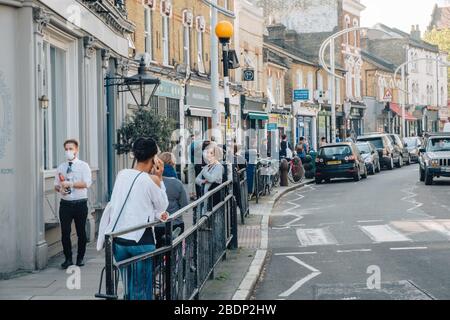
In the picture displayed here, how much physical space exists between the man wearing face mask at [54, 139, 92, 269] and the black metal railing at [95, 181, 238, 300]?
1973mm

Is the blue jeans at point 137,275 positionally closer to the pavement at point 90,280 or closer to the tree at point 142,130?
the pavement at point 90,280

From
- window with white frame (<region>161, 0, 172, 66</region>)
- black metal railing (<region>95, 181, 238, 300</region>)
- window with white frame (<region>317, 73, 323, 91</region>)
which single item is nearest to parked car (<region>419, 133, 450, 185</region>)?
window with white frame (<region>161, 0, 172, 66</region>)

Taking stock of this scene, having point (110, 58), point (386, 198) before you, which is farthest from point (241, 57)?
point (110, 58)

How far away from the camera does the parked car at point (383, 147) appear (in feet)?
136

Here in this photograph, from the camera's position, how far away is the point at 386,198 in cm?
2427

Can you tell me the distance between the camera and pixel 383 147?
4178cm

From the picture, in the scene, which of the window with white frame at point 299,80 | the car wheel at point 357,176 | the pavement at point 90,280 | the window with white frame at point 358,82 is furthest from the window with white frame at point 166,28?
the window with white frame at point 358,82

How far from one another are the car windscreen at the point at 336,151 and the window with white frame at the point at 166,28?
883cm

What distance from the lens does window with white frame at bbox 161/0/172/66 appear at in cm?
2694

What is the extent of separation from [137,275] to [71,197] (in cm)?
591

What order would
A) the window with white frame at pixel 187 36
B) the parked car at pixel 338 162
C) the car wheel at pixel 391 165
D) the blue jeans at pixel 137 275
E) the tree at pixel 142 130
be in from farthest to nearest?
the car wheel at pixel 391 165
the parked car at pixel 338 162
the window with white frame at pixel 187 36
the tree at pixel 142 130
the blue jeans at pixel 137 275

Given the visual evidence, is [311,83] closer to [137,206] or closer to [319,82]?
[319,82]

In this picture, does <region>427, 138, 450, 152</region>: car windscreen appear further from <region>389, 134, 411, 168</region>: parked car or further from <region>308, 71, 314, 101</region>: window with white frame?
<region>308, 71, 314, 101</region>: window with white frame
